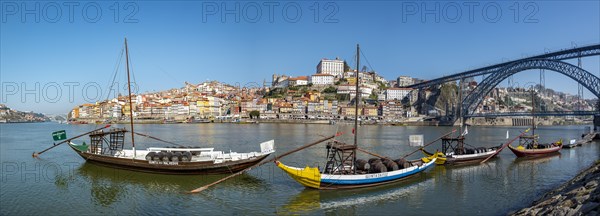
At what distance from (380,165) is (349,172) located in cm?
156

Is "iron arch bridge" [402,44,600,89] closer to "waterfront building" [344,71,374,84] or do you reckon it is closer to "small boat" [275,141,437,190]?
"waterfront building" [344,71,374,84]

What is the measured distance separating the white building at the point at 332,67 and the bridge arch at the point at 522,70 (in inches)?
2221

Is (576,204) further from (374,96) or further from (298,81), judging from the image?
(298,81)

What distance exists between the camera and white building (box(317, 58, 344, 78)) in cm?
13750

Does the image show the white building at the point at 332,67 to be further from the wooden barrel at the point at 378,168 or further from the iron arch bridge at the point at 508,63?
the wooden barrel at the point at 378,168

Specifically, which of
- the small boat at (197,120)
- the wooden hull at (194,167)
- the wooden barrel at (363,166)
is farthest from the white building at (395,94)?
the wooden barrel at (363,166)

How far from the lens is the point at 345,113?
335 ft

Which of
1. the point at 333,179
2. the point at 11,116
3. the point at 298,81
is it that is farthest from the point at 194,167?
the point at 11,116

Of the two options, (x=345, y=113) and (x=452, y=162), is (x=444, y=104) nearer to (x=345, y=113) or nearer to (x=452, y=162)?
(x=345, y=113)

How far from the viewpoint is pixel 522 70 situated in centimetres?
6444

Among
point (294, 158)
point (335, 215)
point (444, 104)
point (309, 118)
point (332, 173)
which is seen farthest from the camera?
point (444, 104)

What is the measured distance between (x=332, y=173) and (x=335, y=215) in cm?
267

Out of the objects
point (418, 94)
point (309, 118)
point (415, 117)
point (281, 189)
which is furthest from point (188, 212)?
point (418, 94)

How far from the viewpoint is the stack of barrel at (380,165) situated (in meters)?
15.2
